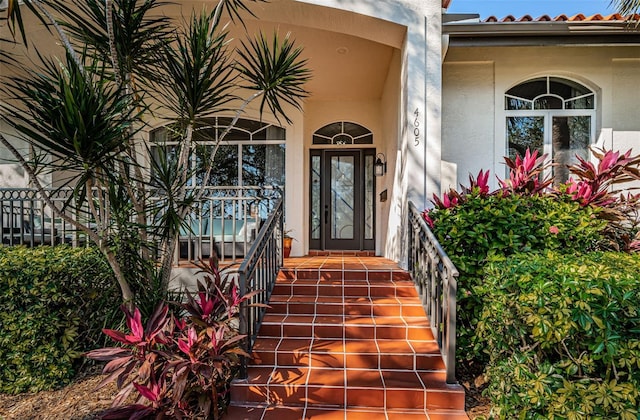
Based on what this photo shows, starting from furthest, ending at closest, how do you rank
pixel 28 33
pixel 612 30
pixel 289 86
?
pixel 28 33 < pixel 612 30 < pixel 289 86

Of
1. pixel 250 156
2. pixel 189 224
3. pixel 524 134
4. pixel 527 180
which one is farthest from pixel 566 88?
pixel 189 224

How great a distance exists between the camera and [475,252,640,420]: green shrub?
2086 millimetres

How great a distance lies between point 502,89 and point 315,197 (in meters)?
4.02

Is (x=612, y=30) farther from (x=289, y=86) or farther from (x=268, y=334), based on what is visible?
(x=268, y=334)

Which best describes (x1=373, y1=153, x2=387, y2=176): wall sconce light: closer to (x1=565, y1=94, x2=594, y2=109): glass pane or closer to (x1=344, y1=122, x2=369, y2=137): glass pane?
(x1=344, y1=122, x2=369, y2=137): glass pane

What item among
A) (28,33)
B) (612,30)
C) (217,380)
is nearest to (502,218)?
(217,380)

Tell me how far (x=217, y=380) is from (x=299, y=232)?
165 inches

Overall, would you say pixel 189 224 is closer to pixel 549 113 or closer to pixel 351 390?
pixel 351 390

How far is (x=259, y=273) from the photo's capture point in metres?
3.72

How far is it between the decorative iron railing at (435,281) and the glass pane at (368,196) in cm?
323

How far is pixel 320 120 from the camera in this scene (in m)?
7.48

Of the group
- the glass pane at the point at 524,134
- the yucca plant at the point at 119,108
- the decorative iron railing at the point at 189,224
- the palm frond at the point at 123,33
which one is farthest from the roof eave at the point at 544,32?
the palm frond at the point at 123,33

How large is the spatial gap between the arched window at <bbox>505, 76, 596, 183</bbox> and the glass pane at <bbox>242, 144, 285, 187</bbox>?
4.10m

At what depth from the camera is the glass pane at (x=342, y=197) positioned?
7621 mm
